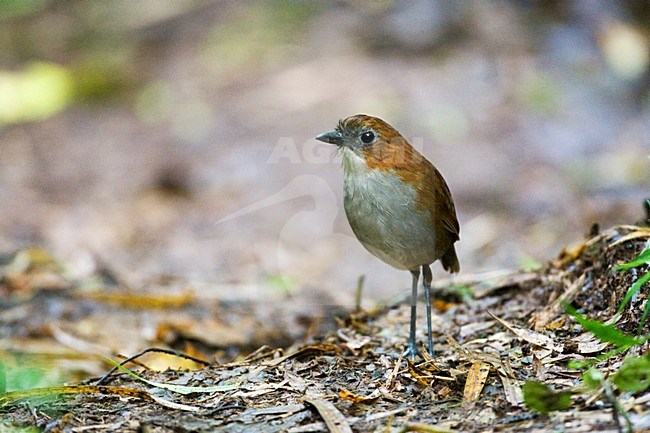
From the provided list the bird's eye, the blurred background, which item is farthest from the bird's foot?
the blurred background

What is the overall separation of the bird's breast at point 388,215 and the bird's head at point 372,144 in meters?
0.05

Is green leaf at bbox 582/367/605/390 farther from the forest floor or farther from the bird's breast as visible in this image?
the bird's breast

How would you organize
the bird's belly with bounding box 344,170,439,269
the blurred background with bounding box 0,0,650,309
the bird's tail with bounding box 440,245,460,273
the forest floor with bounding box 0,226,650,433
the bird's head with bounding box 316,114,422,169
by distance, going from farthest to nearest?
the blurred background with bounding box 0,0,650,309
the bird's tail with bounding box 440,245,460,273
the bird's head with bounding box 316,114,422,169
the bird's belly with bounding box 344,170,439,269
the forest floor with bounding box 0,226,650,433

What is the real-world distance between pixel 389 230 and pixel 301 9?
30.6 feet

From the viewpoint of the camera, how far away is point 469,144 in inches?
365

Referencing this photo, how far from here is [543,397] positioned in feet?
9.07

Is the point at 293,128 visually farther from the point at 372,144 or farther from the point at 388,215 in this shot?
the point at 388,215

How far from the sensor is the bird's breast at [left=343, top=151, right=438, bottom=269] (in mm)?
3953

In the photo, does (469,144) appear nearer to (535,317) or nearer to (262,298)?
(262,298)

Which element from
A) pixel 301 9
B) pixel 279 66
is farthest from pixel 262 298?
pixel 301 9

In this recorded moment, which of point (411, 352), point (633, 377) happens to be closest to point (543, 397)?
point (633, 377)

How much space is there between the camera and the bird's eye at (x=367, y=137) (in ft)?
13.5

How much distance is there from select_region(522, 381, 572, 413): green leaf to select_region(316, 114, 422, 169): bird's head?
1598mm

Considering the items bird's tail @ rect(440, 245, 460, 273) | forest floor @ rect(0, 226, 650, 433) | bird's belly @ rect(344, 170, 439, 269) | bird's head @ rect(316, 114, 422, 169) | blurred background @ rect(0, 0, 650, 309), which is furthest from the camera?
blurred background @ rect(0, 0, 650, 309)
